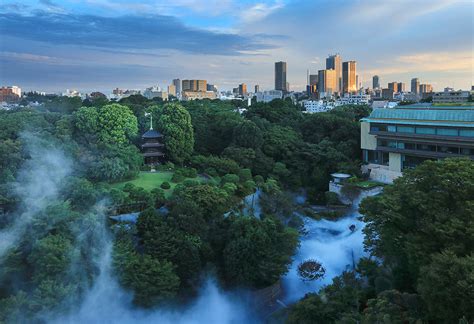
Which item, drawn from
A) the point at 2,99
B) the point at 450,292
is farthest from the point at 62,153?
the point at 2,99

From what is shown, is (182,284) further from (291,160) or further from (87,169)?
(291,160)

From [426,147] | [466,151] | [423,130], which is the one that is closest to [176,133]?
[423,130]

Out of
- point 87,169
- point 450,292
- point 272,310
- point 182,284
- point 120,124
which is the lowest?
point 272,310

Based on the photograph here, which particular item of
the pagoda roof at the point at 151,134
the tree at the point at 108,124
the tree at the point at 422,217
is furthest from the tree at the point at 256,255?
the pagoda roof at the point at 151,134

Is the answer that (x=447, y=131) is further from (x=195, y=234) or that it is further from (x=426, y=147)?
(x=195, y=234)

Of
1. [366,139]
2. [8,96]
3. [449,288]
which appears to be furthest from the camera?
[8,96]

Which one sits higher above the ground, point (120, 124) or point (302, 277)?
point (120, 124)

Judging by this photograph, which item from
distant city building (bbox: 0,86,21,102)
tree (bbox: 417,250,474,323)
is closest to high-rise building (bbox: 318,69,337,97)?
distant city building (bbox: 0,86,21,102)
